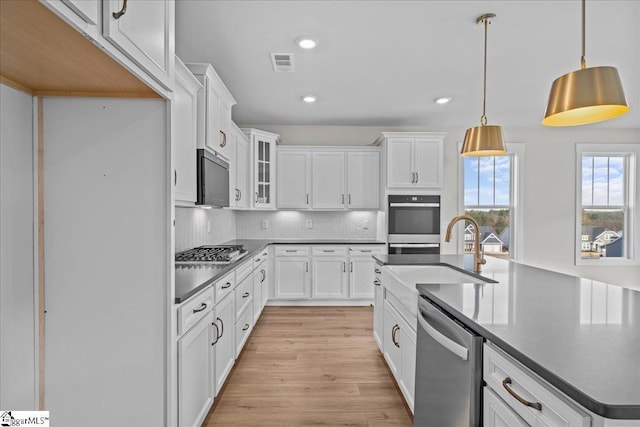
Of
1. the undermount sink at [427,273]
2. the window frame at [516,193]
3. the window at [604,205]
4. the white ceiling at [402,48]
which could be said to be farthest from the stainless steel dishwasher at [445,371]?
the window at [604,205]

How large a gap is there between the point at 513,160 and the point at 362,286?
3059mm

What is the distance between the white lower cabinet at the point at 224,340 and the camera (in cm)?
229

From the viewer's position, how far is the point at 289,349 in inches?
131

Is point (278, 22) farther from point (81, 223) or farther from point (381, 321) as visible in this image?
point (381, 321)

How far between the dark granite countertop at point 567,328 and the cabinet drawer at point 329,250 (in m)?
2.87

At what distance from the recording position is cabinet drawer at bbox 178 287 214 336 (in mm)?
1628

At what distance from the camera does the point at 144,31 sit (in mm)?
1280

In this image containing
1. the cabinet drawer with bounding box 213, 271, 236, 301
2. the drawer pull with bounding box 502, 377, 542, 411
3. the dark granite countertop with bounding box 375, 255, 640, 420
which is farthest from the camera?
the cabinet drawer with bounding box 213, 271, 236, 301

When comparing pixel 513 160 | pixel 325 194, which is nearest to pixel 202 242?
pixel 325 194

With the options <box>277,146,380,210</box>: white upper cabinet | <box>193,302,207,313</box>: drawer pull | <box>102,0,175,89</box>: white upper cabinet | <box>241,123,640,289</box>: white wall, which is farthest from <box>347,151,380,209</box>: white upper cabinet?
<box>102,0,175,89</box>: white upper cabinet

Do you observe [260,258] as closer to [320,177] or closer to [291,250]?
[291,250]

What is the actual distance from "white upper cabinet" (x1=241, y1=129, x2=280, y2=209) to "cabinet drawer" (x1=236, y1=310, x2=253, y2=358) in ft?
5.53

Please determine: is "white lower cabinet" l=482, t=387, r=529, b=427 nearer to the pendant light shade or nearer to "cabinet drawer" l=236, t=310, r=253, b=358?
the pendant light shade

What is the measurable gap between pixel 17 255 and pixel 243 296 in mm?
1898
